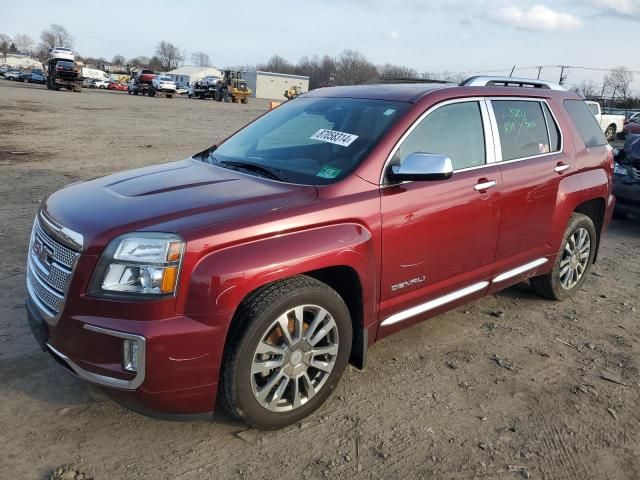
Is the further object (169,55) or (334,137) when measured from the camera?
(169,55)

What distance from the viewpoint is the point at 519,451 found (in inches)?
115

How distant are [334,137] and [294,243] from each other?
3.52 feet

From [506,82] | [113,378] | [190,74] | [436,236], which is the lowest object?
[113,378]

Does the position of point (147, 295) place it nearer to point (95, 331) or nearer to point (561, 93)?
point (95, 331)

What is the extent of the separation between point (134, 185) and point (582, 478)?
2.90 metres

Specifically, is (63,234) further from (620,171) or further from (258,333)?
(620,171)

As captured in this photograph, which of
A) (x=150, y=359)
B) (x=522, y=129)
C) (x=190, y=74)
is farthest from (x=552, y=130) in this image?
(x=190, y=74)

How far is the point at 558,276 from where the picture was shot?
4898mm

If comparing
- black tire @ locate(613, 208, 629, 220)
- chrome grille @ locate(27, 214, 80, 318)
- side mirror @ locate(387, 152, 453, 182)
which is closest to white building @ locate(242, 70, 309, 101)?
black tire @ locate(613, 208, 629, 220)

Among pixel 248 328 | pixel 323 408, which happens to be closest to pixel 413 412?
pixel 323 408

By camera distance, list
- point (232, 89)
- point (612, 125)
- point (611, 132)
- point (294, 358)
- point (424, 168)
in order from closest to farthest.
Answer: point (294, 358), point (424, 168), point (612, 125), point (611, 132), point (232, 89)

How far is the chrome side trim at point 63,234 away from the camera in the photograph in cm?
267

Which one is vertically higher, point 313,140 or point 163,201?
point 313,140

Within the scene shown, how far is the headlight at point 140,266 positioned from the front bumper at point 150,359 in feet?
0.49
